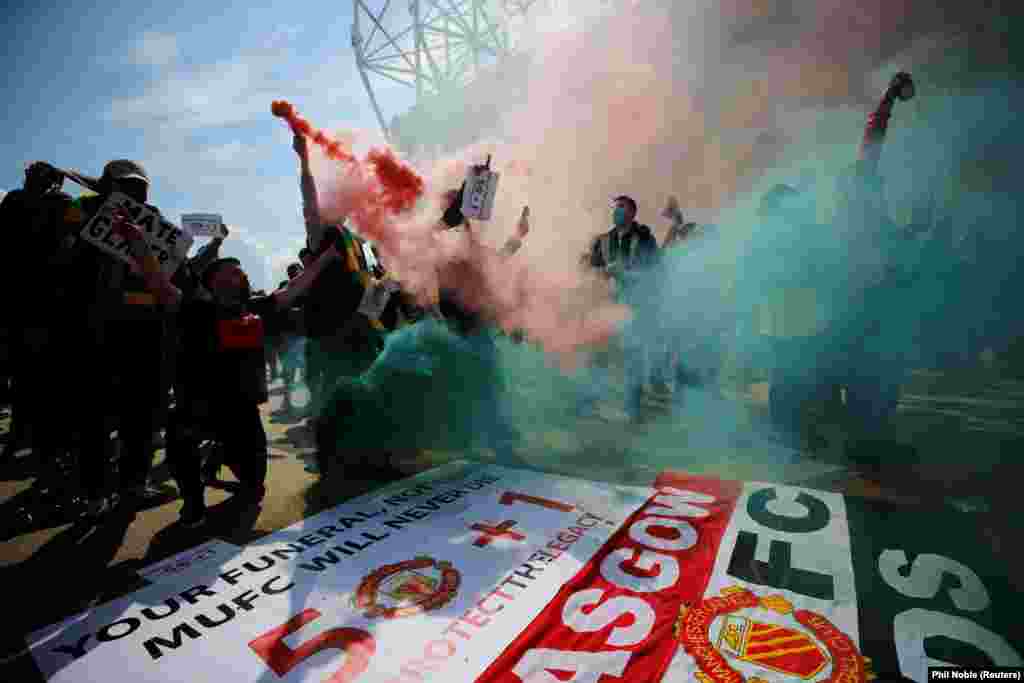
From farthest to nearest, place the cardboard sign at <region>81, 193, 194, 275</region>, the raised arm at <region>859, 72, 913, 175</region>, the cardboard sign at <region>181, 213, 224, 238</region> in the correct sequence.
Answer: the cardboard sign at <region>181, 213, 224, 238</region> → the raised arm at <region>859, 72, 913, 175</region> → the cardboard sign at <region>81, 193, 194, 275</region>

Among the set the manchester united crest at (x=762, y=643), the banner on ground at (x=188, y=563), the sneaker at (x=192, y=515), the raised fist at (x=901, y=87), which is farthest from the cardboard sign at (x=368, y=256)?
the raised fist at (x=901, y=87)

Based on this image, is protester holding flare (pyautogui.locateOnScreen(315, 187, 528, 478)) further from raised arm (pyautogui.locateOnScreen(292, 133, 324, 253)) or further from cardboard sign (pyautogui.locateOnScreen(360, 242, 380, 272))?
raised arm (pyautogui.locateOnScreen(292, 133, 324, 253))

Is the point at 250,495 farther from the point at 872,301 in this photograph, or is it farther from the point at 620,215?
the point at 872,301

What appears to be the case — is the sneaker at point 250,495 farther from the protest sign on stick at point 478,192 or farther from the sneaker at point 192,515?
the protest sign on stick at point 478,192

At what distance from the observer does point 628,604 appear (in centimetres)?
207

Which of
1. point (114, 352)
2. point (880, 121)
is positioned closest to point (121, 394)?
point (114, 352)

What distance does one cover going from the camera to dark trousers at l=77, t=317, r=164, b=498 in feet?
10.2

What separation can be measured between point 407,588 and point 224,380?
2026 millimetres

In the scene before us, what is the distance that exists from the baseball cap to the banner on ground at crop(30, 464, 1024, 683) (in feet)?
8.16

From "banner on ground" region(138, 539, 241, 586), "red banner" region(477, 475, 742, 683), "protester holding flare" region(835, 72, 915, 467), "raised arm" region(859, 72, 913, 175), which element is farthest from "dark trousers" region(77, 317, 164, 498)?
"raised arm" region(859, 72, 913, 175)

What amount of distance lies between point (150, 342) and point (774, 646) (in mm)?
3871

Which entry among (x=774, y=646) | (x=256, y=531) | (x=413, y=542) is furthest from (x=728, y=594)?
(x=256, y=531)

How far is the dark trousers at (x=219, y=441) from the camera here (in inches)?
122

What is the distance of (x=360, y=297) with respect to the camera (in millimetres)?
4039
